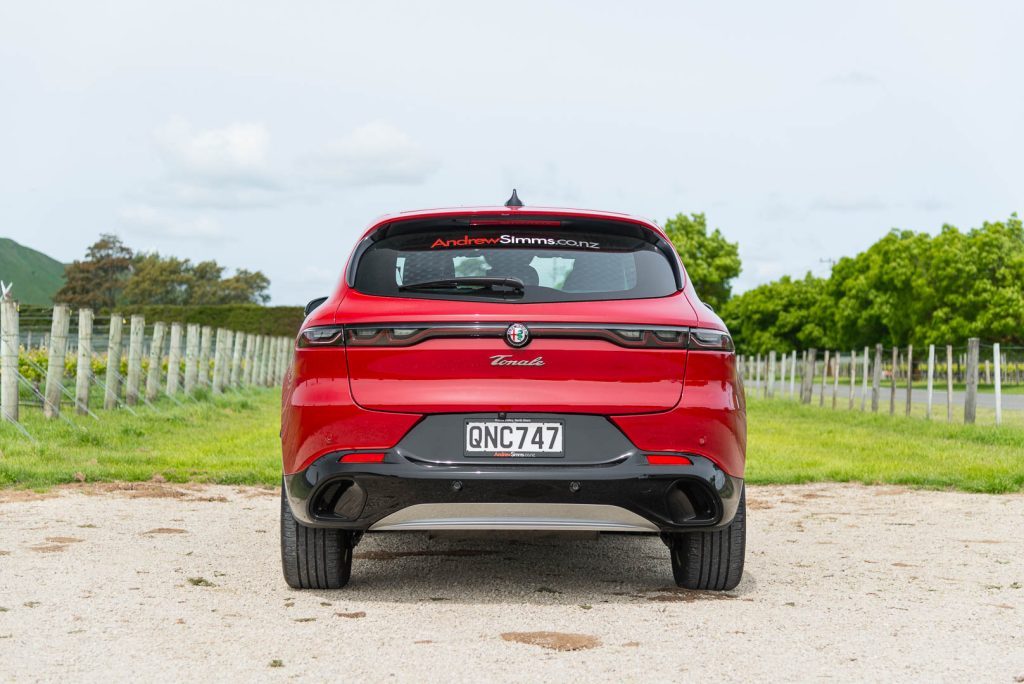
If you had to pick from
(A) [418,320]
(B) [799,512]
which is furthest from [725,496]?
(B) [799,512]

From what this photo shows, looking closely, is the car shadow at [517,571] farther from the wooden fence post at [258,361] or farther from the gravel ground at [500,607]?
the wooden fence post at [258,361]

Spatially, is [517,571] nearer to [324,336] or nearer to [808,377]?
[324,336]

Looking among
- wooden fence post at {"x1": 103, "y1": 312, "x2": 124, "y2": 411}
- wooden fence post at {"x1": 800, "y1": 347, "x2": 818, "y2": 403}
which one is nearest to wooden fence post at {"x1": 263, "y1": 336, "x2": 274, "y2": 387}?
wooden fence post at {"x1": 800, "y1": 347, "x2": 818, "y2": 403}

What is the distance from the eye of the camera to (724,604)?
5398 millimetres

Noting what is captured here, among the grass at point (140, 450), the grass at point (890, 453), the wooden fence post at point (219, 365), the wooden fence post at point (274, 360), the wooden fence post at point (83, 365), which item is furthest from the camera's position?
the wooden fence post at point (274, 360)

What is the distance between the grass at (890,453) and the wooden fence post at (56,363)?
329 inches

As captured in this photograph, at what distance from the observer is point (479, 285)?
513 cm

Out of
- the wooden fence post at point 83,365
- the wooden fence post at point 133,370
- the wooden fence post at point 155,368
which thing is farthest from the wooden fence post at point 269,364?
the wooden fence post at point 83,365

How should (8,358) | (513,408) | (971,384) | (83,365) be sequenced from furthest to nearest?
(971,384)
(83,365)
(8,358)
(513,408)

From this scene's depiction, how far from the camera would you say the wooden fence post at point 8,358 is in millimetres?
13445

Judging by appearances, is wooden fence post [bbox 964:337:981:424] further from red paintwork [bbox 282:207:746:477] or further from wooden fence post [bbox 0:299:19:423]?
red paintwork [bbox 282:207:746:477]

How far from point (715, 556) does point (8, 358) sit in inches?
406

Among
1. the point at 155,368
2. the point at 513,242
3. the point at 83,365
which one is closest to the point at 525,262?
the point at 513,242

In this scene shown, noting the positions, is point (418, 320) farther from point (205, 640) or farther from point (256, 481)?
point (256, 481)
